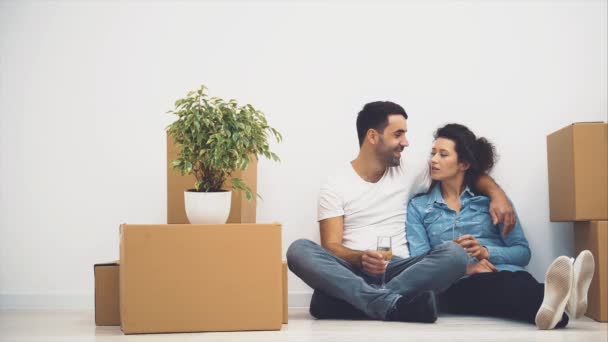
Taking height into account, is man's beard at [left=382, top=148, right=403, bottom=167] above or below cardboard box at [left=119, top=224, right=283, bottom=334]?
above

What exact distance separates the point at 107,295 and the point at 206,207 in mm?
573

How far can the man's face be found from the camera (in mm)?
3234

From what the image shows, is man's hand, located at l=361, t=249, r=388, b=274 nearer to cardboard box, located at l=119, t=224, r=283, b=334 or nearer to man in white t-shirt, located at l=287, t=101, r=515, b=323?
man in white t-shirt, located at l=287, t=101, r=515, b=323

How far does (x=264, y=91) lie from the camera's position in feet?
11.5

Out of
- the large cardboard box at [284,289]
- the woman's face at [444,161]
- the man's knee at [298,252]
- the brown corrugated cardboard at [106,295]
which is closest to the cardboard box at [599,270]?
the woman's face at [444,161]

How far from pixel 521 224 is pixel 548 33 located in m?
0.92

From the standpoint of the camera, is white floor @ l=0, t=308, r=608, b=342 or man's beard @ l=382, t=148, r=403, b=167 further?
man's beard @ l=382, t=148, r=403, b=167

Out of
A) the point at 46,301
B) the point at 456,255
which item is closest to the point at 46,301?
the point at 46,301

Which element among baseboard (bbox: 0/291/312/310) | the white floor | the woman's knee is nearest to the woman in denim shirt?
the white floor

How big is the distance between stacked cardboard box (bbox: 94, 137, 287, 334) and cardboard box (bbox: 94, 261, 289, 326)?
23cm

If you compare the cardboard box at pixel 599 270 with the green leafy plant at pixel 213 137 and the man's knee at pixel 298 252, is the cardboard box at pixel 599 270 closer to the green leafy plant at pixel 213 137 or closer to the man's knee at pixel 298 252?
the man's knee at pixel 298 252

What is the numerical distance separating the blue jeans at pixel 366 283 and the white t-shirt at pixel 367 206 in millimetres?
263

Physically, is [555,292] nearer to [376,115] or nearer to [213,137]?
[376,115]

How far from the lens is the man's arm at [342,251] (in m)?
2.88
